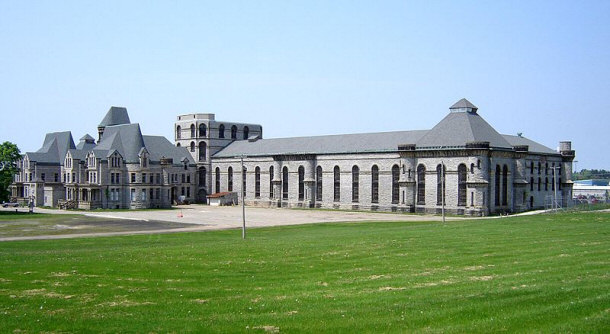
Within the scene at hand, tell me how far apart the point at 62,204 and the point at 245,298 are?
78301mm

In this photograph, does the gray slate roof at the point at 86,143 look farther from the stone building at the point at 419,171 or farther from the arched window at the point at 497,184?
the arched window at the point at 497,184

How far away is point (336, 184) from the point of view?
83.9 m

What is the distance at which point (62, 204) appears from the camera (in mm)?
88500

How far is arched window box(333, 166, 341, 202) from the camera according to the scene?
273ft

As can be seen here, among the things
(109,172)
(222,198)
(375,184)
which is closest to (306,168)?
(375,184)

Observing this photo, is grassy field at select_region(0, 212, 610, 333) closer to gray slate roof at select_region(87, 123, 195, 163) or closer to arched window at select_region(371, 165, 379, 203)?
arched window at select_region(371, 165, 379, 203)

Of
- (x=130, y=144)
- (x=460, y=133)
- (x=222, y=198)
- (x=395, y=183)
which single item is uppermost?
(x=460, y=133)

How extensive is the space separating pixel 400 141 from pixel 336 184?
11.3 m

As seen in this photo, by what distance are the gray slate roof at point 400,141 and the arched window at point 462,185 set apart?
2584 millimetres

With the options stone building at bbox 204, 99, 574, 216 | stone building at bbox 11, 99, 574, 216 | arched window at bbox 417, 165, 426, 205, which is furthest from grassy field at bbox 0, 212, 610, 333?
arched window at bbox 417, 165, 426, 205

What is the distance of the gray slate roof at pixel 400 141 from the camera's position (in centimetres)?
7106

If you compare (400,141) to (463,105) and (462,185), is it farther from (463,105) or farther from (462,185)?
(462,185)

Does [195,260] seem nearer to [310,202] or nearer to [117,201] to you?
[310,202]

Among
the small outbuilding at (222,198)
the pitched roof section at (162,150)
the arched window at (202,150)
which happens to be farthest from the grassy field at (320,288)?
the arched window at (202,150)
